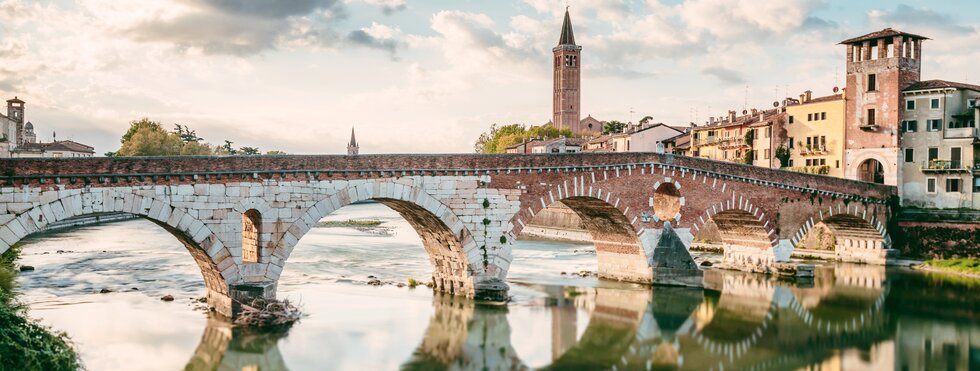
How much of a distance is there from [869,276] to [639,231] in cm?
1145

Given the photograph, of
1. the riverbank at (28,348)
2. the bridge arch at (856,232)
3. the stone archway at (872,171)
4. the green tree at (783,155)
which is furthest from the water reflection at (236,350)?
the green tree at (783,155)

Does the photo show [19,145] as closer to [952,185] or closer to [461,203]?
[461,203]

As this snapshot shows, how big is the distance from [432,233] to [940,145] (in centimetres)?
2544

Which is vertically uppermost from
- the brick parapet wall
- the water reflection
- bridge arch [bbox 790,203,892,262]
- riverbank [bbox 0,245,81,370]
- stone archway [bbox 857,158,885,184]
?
stone archway [bbox 857,158,885,184]

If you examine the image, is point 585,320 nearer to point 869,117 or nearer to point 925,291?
point 925,291

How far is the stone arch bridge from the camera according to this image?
1977cm

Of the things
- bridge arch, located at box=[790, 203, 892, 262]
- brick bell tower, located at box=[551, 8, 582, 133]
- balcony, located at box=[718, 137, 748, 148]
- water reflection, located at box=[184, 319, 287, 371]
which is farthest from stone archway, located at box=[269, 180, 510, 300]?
brick bell tower, located at box=[551, 8, 582, 133]

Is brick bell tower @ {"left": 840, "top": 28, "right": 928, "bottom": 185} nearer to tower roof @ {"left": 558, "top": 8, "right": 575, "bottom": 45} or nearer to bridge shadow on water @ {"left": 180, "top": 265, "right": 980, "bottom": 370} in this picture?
bridge shadow on water @ {"left": 180, "top": 265, "right": 980, "bottom": 370}

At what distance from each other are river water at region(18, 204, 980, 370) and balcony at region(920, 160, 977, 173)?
19.1 feet

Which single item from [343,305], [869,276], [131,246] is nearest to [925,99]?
[869,276]

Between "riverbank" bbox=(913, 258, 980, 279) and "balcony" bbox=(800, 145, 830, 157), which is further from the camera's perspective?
"balcony" bbox=(800, 145, 830, 157)

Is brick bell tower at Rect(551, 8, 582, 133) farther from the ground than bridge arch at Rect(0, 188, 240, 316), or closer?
farther from the ground

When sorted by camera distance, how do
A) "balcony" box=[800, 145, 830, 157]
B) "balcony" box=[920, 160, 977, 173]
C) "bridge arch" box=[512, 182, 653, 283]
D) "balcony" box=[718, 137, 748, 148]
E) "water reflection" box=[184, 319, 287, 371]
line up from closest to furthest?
"water reflection" box=[184, 319, 287, 371]
"bridge arch" box=[512, 182, 653, 283]
"balcony" box=[920, 160, 977, 173]
"balcony" box=[800, 145, 830, 157]
"balcony" box=[718, 137, 748, 148]

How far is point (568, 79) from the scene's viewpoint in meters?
99.9
